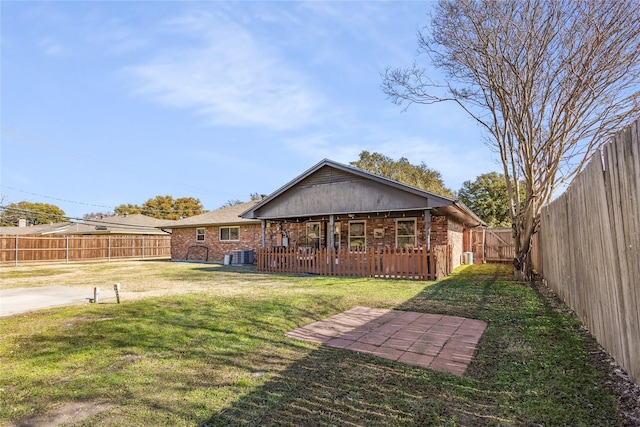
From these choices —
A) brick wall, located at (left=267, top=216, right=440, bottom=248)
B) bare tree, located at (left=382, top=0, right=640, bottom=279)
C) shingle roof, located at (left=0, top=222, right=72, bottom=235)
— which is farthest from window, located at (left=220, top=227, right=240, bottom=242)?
shingle roof, located at (left=0, top=222, right=72, bottom=235)

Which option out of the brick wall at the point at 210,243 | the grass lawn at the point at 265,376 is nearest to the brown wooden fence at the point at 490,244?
the brick wall at the point at 210,243

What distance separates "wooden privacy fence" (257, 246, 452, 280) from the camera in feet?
37.4

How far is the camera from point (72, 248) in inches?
917

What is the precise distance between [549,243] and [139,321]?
896 cm

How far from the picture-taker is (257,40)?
11.6 m

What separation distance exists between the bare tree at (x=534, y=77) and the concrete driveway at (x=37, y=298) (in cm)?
1132

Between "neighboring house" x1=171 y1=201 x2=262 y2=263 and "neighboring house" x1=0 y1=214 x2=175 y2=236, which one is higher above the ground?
"neighboring house" x1=0 y1=214 x2=175 y2=236

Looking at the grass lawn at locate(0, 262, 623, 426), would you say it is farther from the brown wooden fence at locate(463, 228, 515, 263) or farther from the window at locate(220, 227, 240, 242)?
the brown wooden fence at locate(463, 228, 515, 263)

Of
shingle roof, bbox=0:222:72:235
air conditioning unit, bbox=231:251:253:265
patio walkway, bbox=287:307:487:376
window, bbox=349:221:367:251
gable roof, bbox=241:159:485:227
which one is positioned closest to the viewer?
patio walkway, bbox=287:307:487:376

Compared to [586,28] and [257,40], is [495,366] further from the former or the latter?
[257,40]

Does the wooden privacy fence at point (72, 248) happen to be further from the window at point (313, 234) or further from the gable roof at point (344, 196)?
the window at point (313, 234)

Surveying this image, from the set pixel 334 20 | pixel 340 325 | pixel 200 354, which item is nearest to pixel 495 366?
pixel 340 325

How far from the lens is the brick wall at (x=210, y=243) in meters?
20.0

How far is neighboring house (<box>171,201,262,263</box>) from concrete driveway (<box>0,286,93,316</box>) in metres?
10.9
